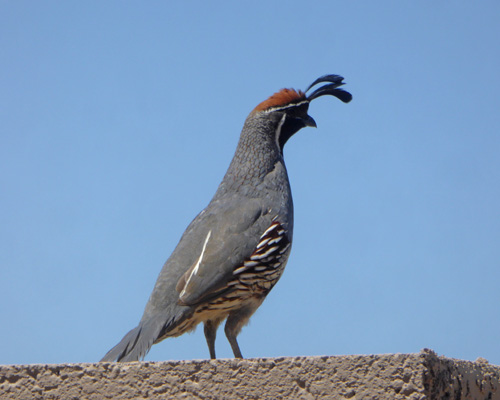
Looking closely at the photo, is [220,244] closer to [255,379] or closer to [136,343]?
[136,343]

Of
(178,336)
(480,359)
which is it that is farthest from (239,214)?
(480,359)

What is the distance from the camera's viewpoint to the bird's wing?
19.0ft

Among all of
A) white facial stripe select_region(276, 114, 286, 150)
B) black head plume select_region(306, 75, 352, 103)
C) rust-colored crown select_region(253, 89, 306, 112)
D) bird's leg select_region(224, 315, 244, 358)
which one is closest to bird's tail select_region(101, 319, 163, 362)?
bird's leg select_region(224, 315, 244, 358)

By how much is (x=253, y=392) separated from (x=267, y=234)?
3531 millimetres

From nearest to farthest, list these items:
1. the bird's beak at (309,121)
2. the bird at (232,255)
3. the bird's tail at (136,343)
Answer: the bird's tail at (136,343) → the bird at (232,255) → the bird's beak at (309,121)

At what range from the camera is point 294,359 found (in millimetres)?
2697

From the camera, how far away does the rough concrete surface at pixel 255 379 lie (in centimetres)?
257

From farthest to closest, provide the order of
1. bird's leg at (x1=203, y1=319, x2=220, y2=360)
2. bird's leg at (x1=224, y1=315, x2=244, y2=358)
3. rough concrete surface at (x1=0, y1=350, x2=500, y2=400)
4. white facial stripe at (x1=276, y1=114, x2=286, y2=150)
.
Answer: white facial stripe at (x1=276, y1=114, x2=286, y2=150)
bird's leg at (x1=203, y1=319, x2=220, y2=360)
bird's leg at (x1=224, y1=315, x2=244, y2=358)
rough concrete surface at (x1=0, y1=350, x2=500, y2=400)

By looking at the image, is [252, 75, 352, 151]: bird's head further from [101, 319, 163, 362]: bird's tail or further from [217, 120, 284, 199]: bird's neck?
[101, 319, 163, 362]: bird's tail

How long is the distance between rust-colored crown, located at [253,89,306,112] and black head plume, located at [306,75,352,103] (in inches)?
8.5

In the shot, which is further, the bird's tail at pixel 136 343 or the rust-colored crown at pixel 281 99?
the rust-colored crown at pixel 281 99

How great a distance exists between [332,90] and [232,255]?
2.86m

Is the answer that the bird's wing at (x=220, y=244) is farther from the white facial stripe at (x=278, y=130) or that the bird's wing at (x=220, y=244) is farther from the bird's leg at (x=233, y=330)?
the white facial stripe at (x=278, y=130)

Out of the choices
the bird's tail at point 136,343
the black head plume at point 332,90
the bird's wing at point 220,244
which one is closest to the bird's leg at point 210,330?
the bird's wing at point 220,244
